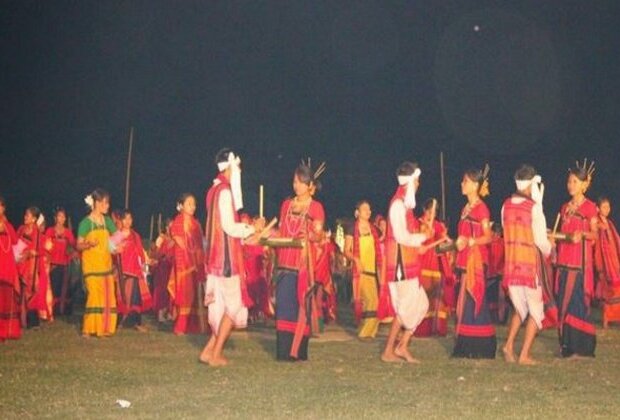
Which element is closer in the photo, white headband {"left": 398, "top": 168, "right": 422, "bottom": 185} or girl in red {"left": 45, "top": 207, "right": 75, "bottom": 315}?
white headband {"left": 398, "top": 168, "right": 422, "bottom": 185}

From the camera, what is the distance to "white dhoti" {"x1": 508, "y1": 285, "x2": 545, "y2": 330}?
1159cm

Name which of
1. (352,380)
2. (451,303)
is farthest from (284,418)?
(451,303)

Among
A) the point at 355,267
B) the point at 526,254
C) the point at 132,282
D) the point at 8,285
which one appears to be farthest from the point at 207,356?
the point at 132,282

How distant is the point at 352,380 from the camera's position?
33.1 feet

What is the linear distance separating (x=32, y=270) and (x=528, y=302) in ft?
28.0

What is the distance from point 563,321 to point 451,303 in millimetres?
4924

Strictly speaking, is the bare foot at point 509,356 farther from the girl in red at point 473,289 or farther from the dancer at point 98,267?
the dancer at point 98,267

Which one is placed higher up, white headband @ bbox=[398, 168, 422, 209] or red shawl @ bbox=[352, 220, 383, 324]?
white headband @ bbox=[398, 168, 422, 209]

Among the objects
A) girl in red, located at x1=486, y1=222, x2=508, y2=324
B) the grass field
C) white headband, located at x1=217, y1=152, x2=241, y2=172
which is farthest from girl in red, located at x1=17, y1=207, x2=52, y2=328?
girl in red, located at x1=486, y1=222, x2=508, y2=324

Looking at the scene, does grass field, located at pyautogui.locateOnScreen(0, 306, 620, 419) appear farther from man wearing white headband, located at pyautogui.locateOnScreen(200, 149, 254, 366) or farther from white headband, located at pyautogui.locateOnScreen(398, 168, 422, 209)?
white headband, located at pyautogui.locateOnScreen(398, 168, 422, 209)

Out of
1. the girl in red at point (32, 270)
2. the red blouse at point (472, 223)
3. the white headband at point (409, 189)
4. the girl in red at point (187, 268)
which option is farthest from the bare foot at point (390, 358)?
the girl in red at point (32, 270)

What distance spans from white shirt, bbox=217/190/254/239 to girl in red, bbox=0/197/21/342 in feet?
14.0

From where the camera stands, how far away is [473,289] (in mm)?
11961

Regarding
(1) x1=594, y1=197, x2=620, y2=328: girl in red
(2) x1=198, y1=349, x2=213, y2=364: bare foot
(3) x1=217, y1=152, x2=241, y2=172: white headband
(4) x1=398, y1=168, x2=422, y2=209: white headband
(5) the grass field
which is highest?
(3) x1=217, y1=152, x2=241, y2=172: white headband
